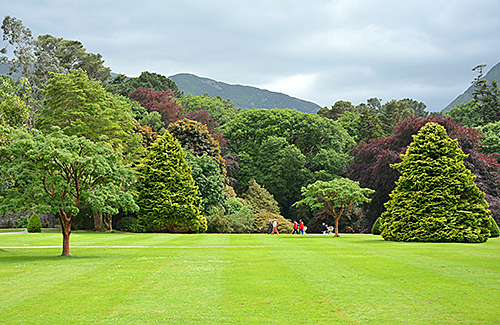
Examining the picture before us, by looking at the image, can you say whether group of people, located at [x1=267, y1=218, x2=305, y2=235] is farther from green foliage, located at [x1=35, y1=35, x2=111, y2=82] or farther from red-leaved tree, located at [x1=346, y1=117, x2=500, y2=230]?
green foliage, located at [x1=35, y1=35, x2=111, y2=82]

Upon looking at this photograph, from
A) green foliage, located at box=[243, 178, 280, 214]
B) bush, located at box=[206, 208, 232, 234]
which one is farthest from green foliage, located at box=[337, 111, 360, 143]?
bush, located at box=[206, 208, 232, 234]

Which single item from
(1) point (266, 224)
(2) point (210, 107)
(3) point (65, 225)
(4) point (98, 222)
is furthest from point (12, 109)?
(2) point (210, 107)

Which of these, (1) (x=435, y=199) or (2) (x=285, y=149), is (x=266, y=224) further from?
(1) (x=435, y=199)

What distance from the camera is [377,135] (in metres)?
59.3

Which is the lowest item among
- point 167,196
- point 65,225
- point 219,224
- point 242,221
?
point 219,224

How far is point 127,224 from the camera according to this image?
38.8 m

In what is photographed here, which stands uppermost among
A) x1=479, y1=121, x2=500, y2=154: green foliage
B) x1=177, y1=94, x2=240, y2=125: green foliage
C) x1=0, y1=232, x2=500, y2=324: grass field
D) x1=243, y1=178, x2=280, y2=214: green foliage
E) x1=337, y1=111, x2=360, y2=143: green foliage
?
x1=177, y1=94, x2=240, y2=125: green foliage

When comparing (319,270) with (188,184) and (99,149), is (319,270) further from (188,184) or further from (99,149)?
(188,184)

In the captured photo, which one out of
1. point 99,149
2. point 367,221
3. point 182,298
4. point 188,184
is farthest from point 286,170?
point 182,298

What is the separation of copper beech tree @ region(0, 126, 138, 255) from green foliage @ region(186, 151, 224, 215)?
24.4 m

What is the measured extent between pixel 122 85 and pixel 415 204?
53457 millimetres

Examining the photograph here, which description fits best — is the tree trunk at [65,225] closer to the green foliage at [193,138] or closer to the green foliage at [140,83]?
the green foliage at [193,138]

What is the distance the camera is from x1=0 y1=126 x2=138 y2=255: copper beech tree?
15.1 meters

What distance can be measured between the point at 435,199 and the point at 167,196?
20734 millimetres
